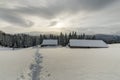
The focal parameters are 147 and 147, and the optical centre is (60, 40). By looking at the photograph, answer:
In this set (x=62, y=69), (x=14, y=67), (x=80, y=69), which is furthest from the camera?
(x=14, y=67)

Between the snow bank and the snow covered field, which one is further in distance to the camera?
the snow bank

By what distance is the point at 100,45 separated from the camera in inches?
1683

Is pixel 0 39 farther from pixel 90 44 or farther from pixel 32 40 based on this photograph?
pixel 90 44

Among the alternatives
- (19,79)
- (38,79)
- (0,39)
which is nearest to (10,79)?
(19,79)

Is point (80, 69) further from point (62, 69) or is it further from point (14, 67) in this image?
point (14, 67)

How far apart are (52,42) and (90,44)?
52.8ft

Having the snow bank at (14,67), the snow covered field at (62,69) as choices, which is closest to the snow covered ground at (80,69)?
the snow covered field at (62,69)

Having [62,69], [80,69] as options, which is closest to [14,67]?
[62,69]

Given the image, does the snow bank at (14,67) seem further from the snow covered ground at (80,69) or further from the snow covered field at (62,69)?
the snow covered ground at (80,69)

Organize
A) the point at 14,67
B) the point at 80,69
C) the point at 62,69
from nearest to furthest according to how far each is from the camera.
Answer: the point at 80,69 < the point at 62,69 < the point at 14,67

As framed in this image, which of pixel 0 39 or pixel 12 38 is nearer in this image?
pixel 0 39

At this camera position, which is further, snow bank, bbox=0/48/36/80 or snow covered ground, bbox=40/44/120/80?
snow bank, bbox=0/48/36/80

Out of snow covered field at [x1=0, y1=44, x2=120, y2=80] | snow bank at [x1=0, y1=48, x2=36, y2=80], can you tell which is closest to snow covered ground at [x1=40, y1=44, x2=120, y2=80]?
snow covered field at [x1=0, y1=44, x2=120, y2=80]

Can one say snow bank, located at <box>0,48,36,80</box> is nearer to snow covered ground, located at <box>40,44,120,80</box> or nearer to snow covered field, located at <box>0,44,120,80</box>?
snow covered field, located at <box>0,44,120,80</box>
